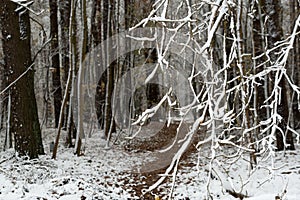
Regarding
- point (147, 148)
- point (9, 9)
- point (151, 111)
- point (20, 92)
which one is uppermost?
point (9, 9)

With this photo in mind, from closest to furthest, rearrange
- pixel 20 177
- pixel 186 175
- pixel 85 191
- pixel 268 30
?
pixel 85 191, pixel 20 177, pixel 186 175, pixel 268 30

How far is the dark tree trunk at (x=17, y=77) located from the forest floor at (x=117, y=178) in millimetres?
493

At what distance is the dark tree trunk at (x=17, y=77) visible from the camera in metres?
9.27

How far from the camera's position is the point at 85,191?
6.91 metres

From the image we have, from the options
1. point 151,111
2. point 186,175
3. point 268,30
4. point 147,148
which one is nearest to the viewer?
point 151,111

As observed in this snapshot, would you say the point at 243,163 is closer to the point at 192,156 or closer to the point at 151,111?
the point at 192,156

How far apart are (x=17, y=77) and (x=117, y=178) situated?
10.9 ft

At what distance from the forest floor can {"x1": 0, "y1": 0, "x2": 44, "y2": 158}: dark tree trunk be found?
49cm

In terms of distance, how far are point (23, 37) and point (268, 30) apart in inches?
249

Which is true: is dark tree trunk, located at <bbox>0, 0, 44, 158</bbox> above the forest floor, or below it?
above

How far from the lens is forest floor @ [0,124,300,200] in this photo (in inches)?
259

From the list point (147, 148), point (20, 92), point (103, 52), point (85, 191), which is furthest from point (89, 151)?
point (103, 52)

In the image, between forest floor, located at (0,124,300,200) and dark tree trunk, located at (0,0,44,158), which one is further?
dark tree trunk, located at (0,0,44,158)

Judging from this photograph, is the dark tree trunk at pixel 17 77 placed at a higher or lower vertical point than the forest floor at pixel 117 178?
higher
